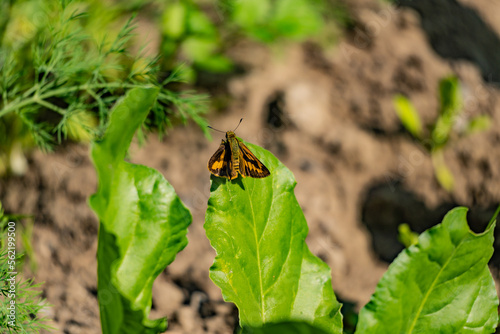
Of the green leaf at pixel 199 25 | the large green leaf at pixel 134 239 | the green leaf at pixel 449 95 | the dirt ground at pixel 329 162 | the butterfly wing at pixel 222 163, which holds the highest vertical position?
the butterfly wing at pixel 222 163

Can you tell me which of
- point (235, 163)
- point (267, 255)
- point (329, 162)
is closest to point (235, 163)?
point (235, 163)

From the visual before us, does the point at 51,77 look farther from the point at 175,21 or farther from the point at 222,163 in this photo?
the point at 222,163

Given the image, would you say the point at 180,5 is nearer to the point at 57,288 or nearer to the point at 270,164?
the point at 57,288

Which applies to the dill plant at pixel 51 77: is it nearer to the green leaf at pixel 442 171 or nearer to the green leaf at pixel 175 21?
the green leaf at pixel 175 21

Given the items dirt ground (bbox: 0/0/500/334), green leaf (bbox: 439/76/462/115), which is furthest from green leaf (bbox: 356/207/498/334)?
green leaf (bbox: 439/76/462/115)

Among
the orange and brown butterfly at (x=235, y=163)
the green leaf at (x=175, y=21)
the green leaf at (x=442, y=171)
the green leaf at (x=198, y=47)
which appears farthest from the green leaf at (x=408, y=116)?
the orange and brown butterfly at (x=235, y=163)

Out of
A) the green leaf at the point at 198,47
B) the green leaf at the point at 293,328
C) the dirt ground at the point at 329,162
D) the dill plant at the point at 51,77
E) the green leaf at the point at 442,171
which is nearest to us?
the green leaf at the point at 293,328

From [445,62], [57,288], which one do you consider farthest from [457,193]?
[57,288]
